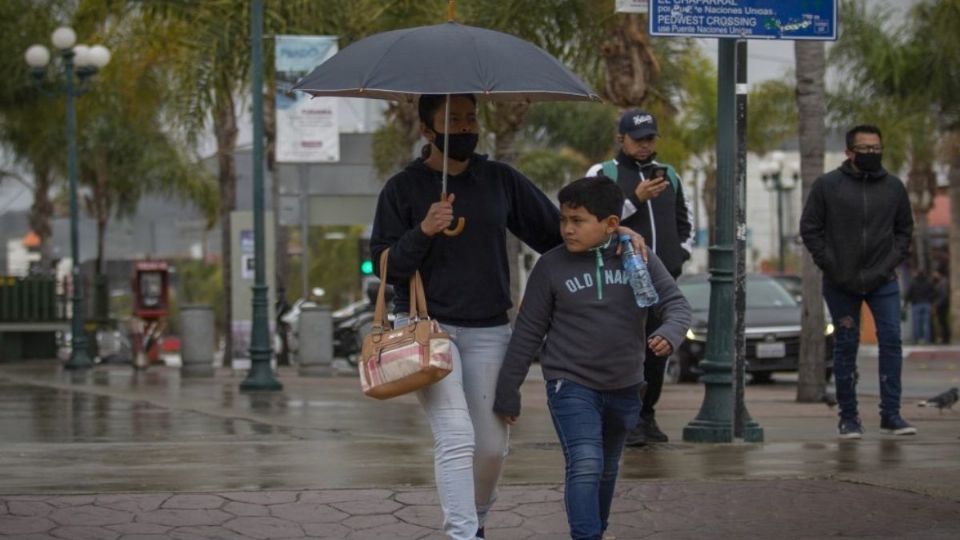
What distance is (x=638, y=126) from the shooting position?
31.0ft

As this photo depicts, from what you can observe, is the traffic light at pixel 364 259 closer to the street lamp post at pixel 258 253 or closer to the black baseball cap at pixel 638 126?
the street lamp post at pixel 258 253

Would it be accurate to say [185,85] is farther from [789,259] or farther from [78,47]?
[789,259]

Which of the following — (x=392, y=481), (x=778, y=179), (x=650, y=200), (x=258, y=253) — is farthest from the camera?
(x=778, y=179)

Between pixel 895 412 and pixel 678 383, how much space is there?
10325 mm

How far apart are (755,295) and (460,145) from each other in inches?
657

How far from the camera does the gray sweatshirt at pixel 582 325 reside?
6.59 meters

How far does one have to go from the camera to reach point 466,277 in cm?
675

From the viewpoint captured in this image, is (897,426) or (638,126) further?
(897,426)

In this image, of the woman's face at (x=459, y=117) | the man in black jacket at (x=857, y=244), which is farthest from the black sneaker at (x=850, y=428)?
the woman's face at (x=459, y=117)

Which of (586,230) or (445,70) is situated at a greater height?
(445,70)

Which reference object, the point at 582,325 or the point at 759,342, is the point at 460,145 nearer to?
the point at 582,325

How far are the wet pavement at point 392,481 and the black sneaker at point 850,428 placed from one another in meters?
0.14

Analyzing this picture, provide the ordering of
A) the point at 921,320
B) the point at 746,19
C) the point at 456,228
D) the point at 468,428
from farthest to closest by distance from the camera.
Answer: the point at 921,320 < the point at 746,19 < the point at 456,228 < the point at 468,428

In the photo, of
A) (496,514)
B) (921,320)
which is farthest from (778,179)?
(496,514)
